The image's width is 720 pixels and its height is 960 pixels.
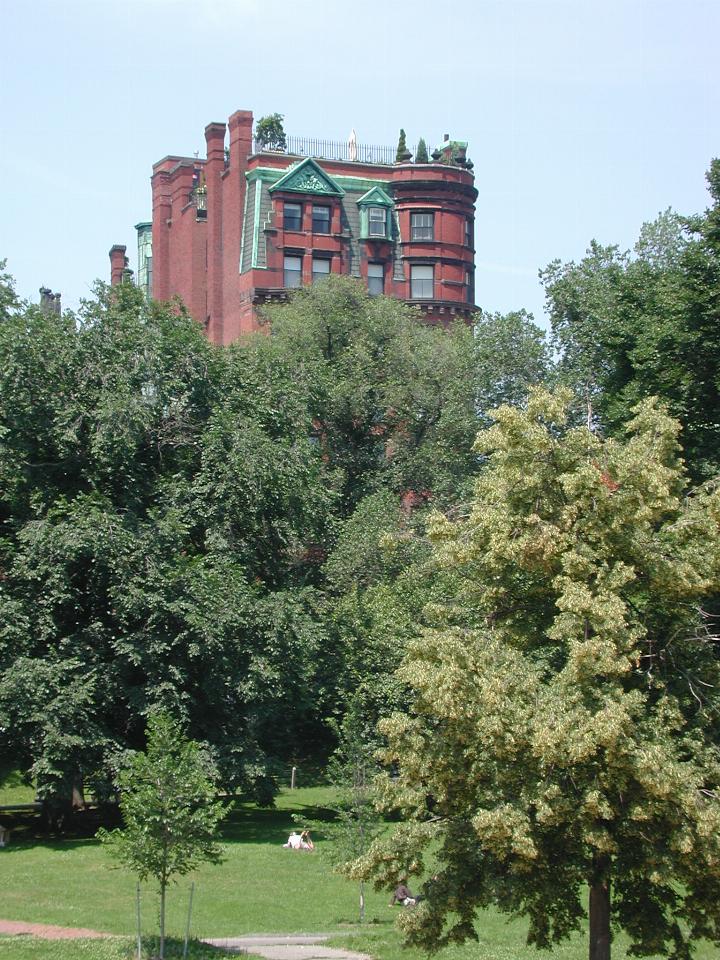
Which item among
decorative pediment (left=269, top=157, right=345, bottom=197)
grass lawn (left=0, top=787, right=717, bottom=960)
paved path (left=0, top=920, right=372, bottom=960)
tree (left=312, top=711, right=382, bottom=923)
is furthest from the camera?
decorative pediment (left=269, top=157, right=345, bottom=197)

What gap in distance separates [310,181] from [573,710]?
178ft

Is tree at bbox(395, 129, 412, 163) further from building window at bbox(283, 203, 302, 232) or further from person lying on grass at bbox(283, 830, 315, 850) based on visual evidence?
person lying on grass at bbox(283, 830, 315, 850)

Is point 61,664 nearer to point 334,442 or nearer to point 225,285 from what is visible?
point 334,442

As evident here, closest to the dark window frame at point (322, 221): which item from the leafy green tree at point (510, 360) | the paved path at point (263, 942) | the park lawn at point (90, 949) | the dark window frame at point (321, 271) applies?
the dark window frame at point (321, 271)

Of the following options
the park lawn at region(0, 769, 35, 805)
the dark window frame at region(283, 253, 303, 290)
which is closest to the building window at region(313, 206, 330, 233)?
the dark window frame at region(283, 253, 303, 290)

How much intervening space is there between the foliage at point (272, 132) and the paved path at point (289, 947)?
171 feet

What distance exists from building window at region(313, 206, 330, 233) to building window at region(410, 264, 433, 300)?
197 inches

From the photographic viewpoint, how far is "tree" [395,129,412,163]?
72250 mm

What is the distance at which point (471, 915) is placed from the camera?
19297 millimetres

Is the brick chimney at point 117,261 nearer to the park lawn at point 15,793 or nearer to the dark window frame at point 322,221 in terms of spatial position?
the dark window frame at point 322,221

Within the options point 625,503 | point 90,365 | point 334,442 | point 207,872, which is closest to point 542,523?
point 625,503

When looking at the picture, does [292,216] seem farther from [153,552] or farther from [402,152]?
[153,552]

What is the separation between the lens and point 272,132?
7162 cm

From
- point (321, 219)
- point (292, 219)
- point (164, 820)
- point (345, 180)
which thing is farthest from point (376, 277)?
point (164, 820)
